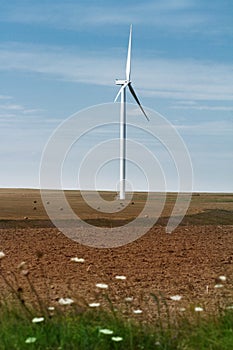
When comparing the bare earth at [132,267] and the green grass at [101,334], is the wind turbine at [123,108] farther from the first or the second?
the green grass at [101,334]

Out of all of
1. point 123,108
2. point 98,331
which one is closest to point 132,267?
point 98,331

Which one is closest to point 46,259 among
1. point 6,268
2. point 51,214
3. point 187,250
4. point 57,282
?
point 6,268

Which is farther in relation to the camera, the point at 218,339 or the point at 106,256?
the point at 106,256

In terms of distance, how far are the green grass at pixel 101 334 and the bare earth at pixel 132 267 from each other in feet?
2.09

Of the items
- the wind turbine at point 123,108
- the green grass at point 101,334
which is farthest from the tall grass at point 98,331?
the wind turbine at point 123,108

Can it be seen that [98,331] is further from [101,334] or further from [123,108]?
[123,108]

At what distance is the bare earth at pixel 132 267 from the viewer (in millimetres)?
10008

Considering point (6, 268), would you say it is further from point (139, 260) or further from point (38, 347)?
point (38, 347)

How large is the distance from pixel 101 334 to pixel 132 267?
5667mm

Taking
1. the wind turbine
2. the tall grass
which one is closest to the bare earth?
the tall grass

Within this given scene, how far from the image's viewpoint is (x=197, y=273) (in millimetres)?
12125

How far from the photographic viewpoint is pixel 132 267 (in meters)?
12.5

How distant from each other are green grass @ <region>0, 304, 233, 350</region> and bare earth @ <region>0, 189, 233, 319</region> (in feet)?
2.09

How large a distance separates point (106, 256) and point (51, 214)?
1344cm
